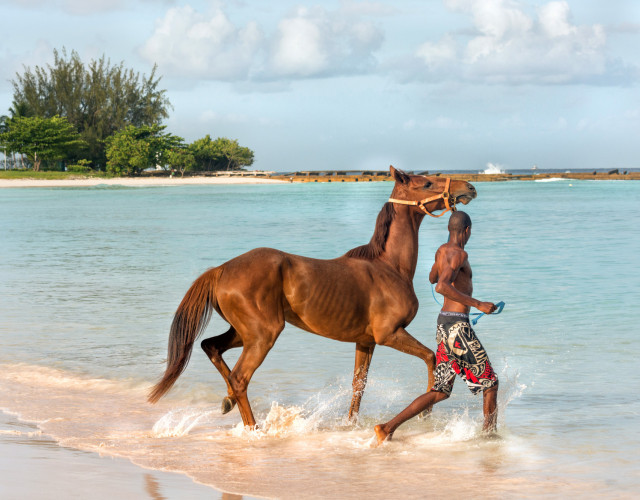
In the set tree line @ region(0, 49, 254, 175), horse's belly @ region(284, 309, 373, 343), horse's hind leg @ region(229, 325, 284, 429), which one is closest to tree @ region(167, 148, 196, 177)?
tree line @ region(0, 49, 254, 175)

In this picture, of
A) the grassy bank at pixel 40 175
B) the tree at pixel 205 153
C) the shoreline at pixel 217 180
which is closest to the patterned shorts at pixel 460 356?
the shoreline at pixel 217 180

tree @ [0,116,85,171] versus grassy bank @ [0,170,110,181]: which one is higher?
tree @ [0,116,85,171]

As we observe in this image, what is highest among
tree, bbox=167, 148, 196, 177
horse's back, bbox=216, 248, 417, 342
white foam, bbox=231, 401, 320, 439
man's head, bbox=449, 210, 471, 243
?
tree, bbox=167, 148, 196, 177

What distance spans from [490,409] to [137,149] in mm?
83712

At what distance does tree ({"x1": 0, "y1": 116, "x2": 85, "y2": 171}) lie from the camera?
79.7 metres

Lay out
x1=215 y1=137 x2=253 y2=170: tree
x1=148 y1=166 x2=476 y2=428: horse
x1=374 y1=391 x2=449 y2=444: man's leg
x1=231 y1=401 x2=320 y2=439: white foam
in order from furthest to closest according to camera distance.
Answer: x1=215 y1=137 x2=253 y2=170: tree, x1=231 y1=401 x2=320 y2=439: white foam, x1=148 y1=166 x2=476 y2=428: horse, x1=374 y1=391 x2=449 y2=444: man's leg

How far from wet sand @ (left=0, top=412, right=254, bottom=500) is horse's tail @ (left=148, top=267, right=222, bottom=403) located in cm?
79

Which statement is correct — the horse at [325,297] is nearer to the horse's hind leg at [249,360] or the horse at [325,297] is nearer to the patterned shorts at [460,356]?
the horse's hind leg at [249,360]

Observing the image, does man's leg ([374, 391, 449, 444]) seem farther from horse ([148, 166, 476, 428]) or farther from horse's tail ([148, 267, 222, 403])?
horse's tail ([148, 267, 222, 403])

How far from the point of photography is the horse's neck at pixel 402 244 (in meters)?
5.92

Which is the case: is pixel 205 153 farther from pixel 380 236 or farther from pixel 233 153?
pixel 380 236

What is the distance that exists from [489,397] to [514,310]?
705 cm

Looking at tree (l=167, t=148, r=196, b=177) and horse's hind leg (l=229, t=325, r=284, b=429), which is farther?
tree (l=167, t=148, r=196, b=177)

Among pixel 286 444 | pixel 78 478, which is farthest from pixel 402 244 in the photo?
pixel 78 478
